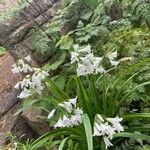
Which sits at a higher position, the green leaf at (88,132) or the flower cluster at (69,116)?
the flower cluster at (69,116)

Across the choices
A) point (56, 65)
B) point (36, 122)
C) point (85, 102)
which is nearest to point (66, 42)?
point (56, 65)

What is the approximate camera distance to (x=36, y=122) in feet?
12.9

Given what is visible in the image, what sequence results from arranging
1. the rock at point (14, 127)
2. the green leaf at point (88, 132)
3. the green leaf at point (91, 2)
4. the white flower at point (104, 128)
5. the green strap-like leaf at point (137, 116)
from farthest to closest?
the green leaf at point (91, 2) < the rock at point (14, 127) < the green strap-like leaf at point (137, 116) < the green leaf at point (88, 132) < the white flower at point (104, 128)

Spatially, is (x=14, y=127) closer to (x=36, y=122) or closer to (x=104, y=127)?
(x=36, y=122)

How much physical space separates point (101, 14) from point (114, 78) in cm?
96

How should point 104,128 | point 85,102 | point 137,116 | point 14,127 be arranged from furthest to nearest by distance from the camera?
1. point 14,127
2. point 85,102
3. point 137,116
4. point 104,128

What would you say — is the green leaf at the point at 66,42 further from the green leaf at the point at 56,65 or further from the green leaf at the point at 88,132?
the green leaf at the point at 88,132

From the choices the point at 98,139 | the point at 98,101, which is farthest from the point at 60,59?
Result: the point at 98,139

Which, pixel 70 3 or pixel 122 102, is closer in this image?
pixel 122 102

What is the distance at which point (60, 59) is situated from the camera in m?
4.12

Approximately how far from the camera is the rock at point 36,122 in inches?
153

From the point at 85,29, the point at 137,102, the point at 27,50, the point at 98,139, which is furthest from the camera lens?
the point at 27,50

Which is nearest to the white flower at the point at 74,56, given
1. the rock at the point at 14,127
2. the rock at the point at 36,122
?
the rock at the point at 36,122

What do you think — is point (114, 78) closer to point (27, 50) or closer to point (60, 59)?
point (60, 59)
